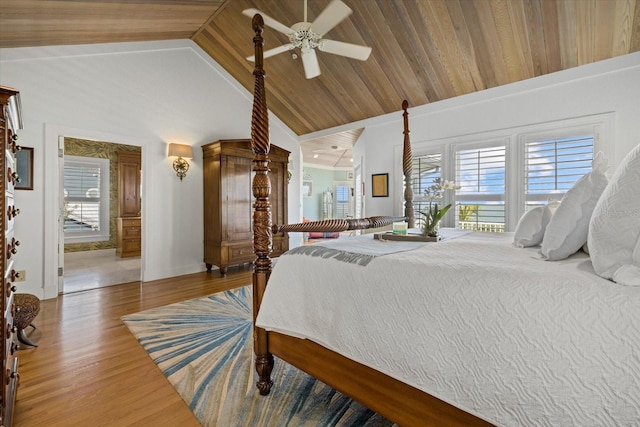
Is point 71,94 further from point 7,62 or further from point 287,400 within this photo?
point 287,400

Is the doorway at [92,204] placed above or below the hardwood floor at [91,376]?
above

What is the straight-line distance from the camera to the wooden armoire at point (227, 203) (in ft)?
14.8

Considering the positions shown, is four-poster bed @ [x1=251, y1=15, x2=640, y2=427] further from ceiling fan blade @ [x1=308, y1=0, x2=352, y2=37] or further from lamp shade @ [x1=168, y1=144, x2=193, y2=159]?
lamp shade @ [x1=168, y1=144, x2=193, y2=159]

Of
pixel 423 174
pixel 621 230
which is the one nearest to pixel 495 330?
pixel 621 230

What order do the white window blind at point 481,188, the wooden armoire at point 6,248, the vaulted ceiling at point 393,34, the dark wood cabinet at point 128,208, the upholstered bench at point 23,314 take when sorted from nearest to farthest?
1. the wooden armoire at point 6,248
2. the upholstered bench at point 23,314
3. the vaulted ceiling at point 393,34
4. the white window blind at point 481,188
5. the dark wood cabinet at point 128,208

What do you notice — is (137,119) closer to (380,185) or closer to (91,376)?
(91,376)

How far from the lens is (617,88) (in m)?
3.08

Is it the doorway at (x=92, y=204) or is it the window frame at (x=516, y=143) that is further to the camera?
the doorway at (x=92, y=204)

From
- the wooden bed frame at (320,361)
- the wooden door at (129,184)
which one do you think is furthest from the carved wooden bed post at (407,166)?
the wooden door at (129,184)

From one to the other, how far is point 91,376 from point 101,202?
19.8 feet

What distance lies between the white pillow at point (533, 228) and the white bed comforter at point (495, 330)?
149 millimetres

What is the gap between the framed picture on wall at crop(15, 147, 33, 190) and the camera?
10.8ft

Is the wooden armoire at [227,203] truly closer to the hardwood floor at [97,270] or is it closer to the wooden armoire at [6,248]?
the hardwood floor at [97,270]

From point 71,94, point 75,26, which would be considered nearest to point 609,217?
point 75,26
